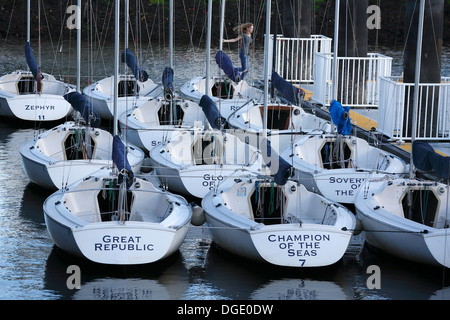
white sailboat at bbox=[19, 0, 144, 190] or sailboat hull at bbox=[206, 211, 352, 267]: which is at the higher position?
white sailboat at bbox=[19, 0, 144, 190]

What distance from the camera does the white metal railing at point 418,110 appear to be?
22250mm

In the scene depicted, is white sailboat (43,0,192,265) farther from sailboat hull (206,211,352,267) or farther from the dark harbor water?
sailboat hull (206,211,352,267)

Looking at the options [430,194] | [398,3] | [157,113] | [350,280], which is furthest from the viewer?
[398,3]

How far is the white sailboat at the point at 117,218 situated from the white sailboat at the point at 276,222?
69 cm

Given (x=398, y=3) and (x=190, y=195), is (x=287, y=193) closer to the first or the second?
(x=190, y=195)

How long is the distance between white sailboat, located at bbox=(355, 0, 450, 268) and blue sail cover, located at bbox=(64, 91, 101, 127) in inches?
238

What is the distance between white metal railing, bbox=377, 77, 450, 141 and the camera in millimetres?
22250

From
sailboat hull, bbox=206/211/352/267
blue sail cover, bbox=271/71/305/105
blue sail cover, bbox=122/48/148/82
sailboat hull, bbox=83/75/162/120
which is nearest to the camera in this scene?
sailboat hull, bbox=206/211/352/267

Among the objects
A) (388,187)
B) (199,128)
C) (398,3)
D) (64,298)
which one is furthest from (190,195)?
(398,3)

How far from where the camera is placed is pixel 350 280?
15.3 metres

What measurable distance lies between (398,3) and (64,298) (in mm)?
40356

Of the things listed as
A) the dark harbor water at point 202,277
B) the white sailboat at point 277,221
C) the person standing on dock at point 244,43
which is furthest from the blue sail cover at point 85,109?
the person standing on dock at point 244,43

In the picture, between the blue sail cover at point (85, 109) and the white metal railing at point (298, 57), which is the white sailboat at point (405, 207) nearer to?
the blue sail cover at point (85, 109)

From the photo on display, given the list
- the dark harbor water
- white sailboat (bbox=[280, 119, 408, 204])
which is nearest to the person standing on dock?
white sailboat (bbox=[280, 119, 408, 204])
